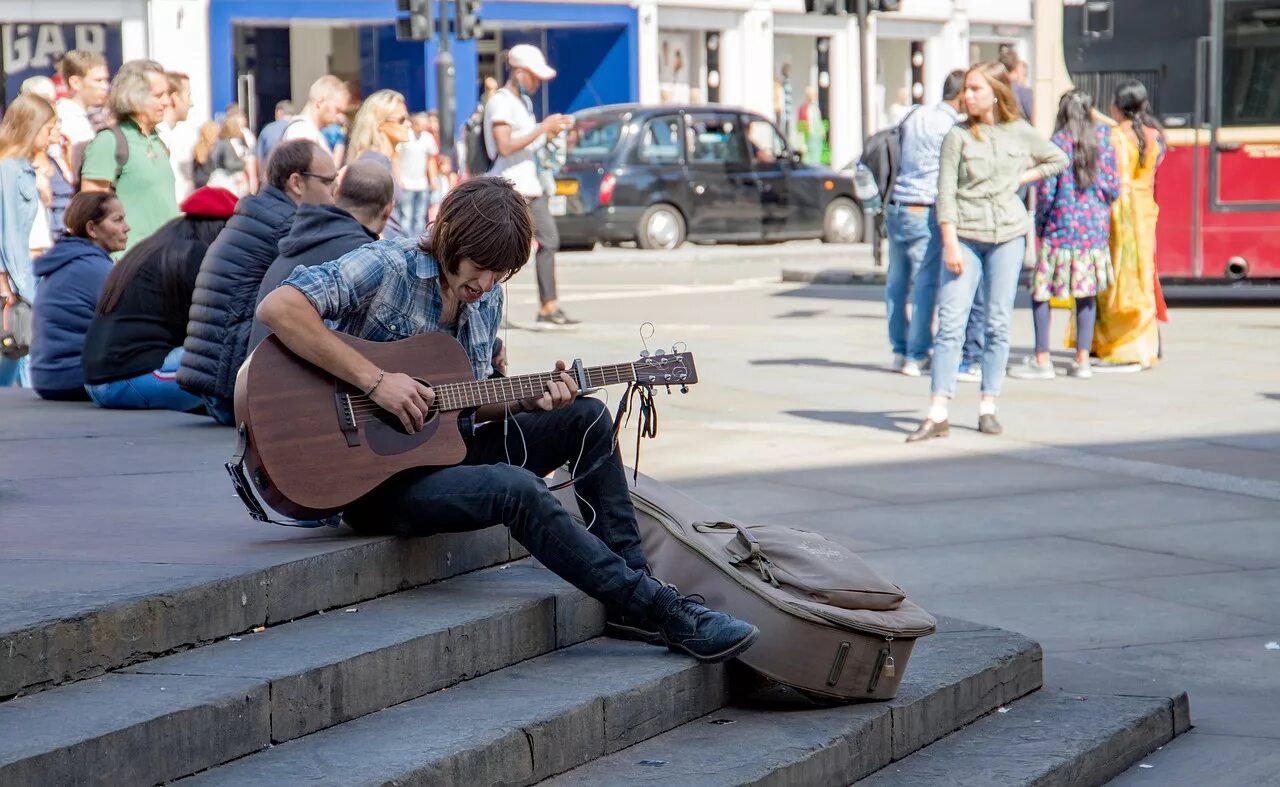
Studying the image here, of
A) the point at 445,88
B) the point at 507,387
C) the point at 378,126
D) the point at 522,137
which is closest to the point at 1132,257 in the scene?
the point at 522,137

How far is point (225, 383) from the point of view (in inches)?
279

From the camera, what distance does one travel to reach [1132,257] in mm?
11641

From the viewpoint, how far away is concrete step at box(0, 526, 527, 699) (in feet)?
12.5

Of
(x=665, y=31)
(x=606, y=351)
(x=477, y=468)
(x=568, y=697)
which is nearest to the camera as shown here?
(x=568, y=697)

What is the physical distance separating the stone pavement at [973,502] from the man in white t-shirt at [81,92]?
118 inches

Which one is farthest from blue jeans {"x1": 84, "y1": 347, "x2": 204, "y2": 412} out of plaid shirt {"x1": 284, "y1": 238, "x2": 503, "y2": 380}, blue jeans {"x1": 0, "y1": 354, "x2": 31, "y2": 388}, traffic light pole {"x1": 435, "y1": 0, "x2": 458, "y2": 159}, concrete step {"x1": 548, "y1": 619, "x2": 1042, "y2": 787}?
traffic light pole {"x1": 435, "y1": 0, "x2": 458, "y2": 159}

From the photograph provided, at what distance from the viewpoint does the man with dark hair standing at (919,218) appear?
36.0ft

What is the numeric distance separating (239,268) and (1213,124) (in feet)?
32.7

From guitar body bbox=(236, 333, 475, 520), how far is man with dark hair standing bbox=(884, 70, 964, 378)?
6541 mm

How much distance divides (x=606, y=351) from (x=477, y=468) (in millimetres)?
8163

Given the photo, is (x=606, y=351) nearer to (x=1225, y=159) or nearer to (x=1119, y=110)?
(x=1119, y=110)

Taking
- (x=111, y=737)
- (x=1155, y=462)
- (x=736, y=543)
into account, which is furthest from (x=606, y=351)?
(x=111, y=737)

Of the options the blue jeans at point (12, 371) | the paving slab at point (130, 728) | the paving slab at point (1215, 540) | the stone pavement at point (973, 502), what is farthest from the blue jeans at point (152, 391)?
the paving slab at point (130, 728)

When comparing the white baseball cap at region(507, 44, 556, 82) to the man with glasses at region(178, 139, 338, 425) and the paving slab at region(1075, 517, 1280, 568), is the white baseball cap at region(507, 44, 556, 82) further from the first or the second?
the paving slab at region(1075, 517, 1280, 568)
